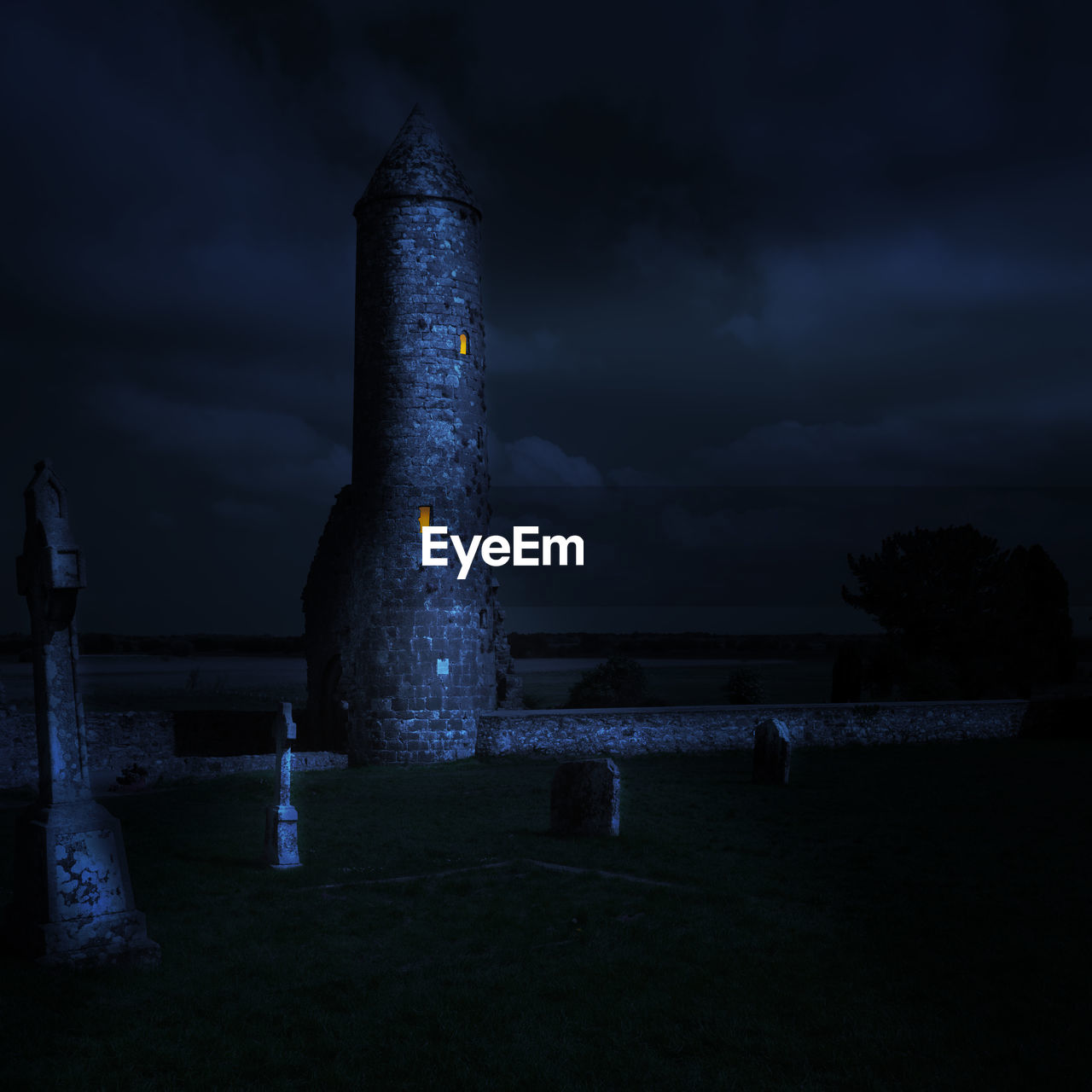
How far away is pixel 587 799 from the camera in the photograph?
13219 mm

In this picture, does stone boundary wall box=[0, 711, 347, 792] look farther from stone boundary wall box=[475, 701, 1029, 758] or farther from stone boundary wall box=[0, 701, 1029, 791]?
stone boundary wall box=[475, 701, 1029, 758]

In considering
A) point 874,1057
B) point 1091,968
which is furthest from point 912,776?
point 874,1057

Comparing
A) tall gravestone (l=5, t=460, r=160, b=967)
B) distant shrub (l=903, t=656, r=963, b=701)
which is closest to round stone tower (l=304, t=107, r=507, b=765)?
tall gravestone (l=5, t=460, r=160, b=967)

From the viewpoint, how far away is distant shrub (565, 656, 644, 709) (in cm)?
3801

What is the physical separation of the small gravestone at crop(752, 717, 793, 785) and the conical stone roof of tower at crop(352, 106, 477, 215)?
14.9 meters

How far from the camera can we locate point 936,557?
4550cm

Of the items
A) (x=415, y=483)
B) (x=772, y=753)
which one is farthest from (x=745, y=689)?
(x=772, y=753)

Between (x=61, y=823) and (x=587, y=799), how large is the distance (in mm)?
6913

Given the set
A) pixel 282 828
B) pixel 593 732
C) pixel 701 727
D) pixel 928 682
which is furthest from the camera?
pixel 928 682

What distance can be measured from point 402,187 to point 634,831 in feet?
58.0

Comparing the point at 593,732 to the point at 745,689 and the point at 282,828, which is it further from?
the point at 745,689

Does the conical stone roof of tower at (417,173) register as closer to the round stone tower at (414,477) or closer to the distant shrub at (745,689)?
the round stone tower at (414,477)

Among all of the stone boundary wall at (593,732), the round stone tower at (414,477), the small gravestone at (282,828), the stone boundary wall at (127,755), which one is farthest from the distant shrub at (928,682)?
the small gravestone at (282,828)

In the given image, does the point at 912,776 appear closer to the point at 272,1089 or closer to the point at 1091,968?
the point at 1091,968
